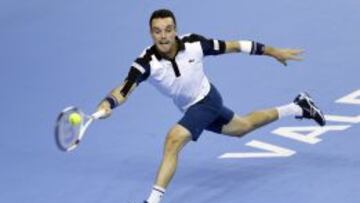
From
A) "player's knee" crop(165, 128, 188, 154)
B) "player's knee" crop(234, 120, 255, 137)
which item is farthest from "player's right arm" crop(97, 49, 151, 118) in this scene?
"player's knee" crop(234, 120, 255, 137)

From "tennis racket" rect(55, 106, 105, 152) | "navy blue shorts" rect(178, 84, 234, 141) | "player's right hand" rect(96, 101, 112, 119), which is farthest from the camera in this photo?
"navy blue shorts" rect(178, 84, 234, 141)

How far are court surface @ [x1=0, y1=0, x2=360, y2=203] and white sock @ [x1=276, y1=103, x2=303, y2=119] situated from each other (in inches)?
10.9

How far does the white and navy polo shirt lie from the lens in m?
5.77

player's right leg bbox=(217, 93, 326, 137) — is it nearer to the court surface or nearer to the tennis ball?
the court surface

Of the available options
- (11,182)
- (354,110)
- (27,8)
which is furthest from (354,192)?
(27,8)

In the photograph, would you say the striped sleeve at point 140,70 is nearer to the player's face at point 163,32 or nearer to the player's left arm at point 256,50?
the player's face at point 163,32

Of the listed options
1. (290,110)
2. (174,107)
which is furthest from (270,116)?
(174,107)

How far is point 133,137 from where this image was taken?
7320 millimetres

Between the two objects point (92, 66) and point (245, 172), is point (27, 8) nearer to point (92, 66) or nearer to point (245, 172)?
point (92, 66)

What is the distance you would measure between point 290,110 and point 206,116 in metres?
0.95

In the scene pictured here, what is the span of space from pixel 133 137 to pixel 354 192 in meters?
2.22

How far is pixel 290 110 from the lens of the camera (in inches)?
262

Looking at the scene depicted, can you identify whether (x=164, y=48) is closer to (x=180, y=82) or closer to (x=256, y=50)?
(x=180, y=82)

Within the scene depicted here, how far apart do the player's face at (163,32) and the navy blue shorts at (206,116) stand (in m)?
0.52
